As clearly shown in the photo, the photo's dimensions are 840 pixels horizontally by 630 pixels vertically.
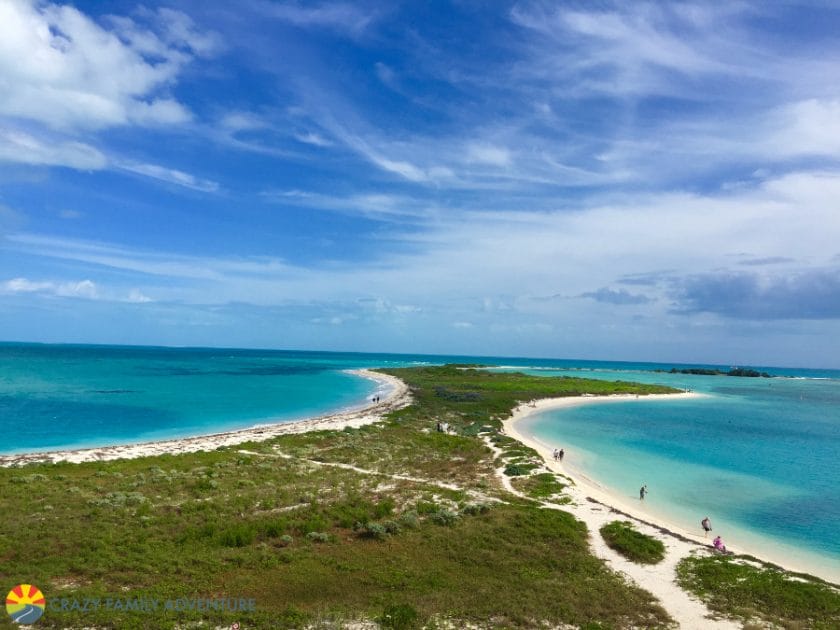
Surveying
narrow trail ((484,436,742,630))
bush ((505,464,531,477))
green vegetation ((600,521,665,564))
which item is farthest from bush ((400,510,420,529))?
bush ((505,464,531,477))

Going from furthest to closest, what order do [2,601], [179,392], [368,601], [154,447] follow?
1. [179,392]
2. [154,447]
3. [368,601]
4. [2,601]

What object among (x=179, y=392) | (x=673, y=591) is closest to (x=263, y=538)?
(x=673, y=591)

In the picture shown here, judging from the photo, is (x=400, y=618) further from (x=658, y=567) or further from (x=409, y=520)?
(x=658, y=567)

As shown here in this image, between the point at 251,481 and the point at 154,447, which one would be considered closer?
the point at 251,481

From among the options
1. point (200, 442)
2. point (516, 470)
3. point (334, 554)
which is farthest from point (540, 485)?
point (200, 442)

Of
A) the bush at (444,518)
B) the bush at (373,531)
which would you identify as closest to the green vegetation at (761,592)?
the bush at (444,518)

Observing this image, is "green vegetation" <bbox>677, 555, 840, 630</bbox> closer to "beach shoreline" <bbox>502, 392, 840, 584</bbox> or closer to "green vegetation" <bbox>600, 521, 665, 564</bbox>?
"green vegetation" <bbox>600, 521, 665, 564</bbox>

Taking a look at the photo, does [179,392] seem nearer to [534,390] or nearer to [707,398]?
[534,390]
